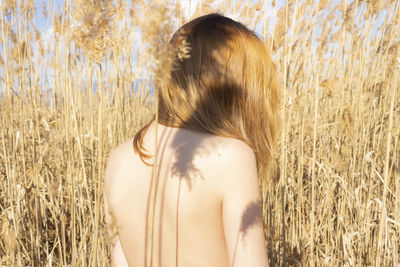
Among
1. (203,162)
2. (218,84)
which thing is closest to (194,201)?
(203,162)

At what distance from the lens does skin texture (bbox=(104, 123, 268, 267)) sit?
0.81 metres

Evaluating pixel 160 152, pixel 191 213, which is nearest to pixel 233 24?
pixel 160 152

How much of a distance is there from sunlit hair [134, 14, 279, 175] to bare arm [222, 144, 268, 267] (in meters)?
0.11

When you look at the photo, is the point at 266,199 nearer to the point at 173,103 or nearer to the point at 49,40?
the point at 173,103

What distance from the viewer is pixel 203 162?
81 cm

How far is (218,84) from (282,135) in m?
0.50

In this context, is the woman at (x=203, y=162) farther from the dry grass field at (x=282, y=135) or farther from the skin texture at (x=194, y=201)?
the dry grass field at (x=282, y=135)

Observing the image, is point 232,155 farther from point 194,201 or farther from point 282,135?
point 282,135

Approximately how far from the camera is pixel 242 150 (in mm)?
816

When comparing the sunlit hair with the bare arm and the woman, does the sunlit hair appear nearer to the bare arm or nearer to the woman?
the woman

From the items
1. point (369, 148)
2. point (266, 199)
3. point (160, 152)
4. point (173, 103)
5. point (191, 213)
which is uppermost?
point (173, 103)

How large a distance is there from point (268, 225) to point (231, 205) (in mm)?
675

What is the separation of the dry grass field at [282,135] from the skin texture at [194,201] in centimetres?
35

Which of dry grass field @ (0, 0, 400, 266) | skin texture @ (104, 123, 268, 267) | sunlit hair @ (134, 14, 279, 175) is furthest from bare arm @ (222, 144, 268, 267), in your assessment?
dry grass field @ (0, 0, 400, 266)
